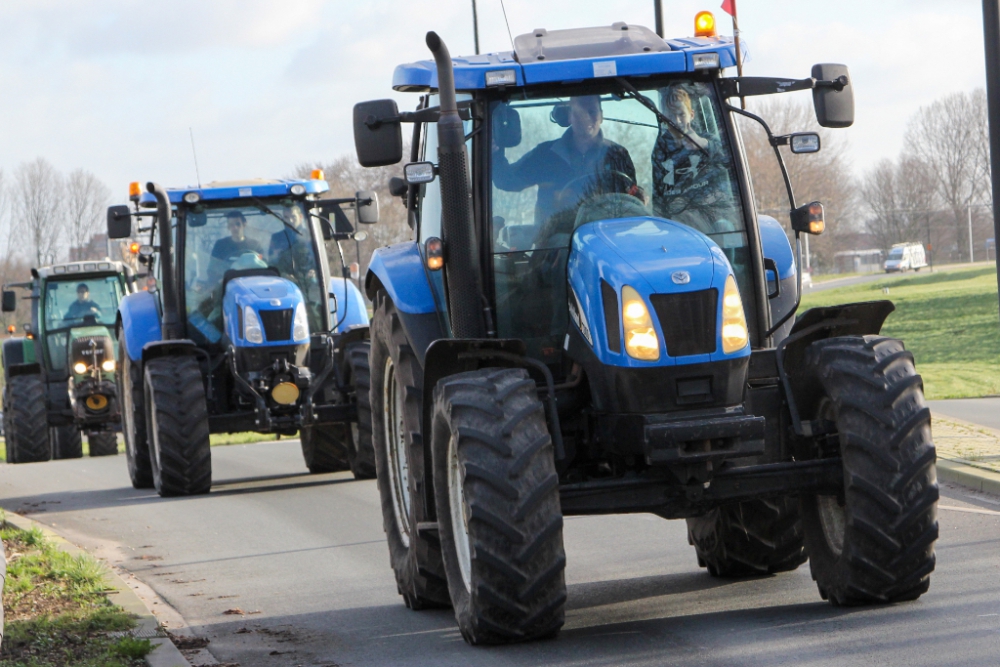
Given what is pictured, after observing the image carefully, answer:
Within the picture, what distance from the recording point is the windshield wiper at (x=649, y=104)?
6.96 metres

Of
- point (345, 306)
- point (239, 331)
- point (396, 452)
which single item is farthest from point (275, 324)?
point (396, 452)

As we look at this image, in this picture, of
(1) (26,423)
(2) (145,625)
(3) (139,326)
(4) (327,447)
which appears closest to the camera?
(2) (145,625)

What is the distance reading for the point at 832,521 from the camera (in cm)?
655

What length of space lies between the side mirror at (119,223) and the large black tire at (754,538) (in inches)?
321

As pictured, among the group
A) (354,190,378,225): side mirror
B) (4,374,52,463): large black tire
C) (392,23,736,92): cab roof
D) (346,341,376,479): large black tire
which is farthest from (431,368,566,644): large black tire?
(4,374,52,463): large black tire

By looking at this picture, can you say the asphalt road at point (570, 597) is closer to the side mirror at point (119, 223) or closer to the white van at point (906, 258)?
the side mirror at point (119, 223)

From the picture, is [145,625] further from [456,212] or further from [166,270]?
[166,270]

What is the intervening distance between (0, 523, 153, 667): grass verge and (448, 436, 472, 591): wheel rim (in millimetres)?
1484

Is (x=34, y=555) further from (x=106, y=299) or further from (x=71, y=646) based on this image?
(x=106, y=299)

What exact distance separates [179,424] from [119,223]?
228 centimetres

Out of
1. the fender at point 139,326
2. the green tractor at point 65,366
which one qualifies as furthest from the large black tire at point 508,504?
the green tractor at point 65,366

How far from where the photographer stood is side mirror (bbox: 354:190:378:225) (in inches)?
570

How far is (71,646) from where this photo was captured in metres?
6.79

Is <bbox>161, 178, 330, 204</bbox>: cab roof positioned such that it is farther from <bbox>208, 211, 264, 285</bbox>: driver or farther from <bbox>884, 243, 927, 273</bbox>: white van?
<bbox>884, 243, 927, 273</bbox>: white van
